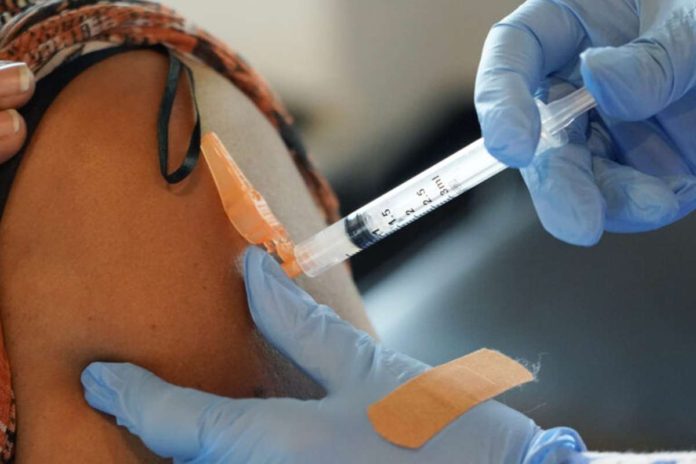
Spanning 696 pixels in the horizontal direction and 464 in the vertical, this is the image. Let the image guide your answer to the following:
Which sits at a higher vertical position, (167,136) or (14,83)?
(14,83)

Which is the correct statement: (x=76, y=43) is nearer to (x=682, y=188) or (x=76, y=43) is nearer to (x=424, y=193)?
(x=424, y=193)

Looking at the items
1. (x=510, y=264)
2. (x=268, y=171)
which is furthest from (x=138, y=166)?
(x=510, y=264)

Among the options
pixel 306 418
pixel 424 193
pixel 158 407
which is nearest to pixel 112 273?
pixel 158 407

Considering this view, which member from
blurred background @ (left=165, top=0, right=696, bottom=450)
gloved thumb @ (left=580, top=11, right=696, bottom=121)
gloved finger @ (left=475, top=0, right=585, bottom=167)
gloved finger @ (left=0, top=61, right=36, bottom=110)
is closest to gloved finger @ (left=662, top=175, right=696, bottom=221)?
gloved thumb @ (left=580, top=11, right=696, bottom=121)

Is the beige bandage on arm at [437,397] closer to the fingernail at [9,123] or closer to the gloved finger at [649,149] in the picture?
the gloved finger at [649,149]

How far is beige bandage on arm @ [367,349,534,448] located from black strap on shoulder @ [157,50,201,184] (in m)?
0.37

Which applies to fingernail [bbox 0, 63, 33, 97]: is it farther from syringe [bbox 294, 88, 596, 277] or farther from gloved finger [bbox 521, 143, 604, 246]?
gloved finger [bbox 521, 143, 604, 246]

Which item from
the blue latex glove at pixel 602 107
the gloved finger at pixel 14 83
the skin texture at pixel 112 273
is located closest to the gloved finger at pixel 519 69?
the blue latex glove at pixel 602 107

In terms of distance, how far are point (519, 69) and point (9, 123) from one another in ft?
1.99

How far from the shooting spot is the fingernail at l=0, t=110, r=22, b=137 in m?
0.90

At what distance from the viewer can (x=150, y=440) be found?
863 millimetres

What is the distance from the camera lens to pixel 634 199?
102cm

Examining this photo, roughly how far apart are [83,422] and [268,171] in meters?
0.44

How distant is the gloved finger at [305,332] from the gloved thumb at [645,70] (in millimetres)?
389
